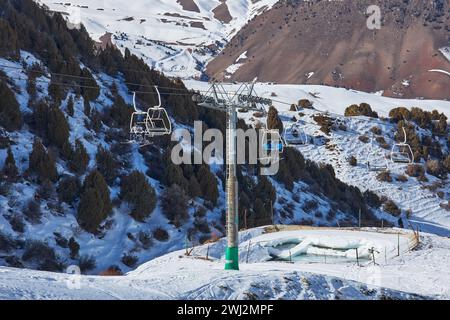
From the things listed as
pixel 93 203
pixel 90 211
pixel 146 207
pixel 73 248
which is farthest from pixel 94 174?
pixel 73 248

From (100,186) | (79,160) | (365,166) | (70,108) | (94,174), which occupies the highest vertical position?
(70,108)

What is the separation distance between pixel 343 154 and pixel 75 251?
3896cm

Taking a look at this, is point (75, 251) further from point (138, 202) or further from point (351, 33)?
point (351, 33)

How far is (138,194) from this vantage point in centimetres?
4112

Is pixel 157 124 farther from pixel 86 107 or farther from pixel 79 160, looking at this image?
pixel 79 160

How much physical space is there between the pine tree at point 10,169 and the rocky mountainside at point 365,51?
123m

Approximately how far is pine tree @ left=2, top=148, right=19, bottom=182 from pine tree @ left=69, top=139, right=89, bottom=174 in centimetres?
384

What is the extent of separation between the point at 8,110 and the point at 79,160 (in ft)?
15.7

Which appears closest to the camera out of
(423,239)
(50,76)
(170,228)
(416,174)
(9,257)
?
(9,257)

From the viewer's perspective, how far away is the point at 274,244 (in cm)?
4003

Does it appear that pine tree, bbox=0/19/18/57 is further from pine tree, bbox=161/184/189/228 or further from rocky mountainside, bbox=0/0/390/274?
pine tree, bbox=161/184/189/228

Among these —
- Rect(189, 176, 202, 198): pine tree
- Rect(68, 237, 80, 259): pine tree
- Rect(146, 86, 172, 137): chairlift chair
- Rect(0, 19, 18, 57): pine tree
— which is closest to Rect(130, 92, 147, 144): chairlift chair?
Rect(146, 86, 172, 137): chairlift chair

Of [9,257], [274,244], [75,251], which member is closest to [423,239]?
[274,244]

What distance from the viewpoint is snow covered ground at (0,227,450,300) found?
728 inches
